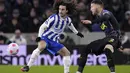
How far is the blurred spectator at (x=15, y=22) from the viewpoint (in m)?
19.1

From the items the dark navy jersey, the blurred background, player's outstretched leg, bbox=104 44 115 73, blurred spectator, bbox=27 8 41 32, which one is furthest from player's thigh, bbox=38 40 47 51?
blurred spectator, bbox=27 8 41 32

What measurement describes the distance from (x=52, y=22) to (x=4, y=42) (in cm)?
689

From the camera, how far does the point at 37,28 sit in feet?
63.6

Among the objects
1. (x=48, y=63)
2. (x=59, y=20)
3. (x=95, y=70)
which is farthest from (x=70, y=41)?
(x=59, y=20)

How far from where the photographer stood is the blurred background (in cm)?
1758

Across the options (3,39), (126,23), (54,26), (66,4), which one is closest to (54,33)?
(54,26)

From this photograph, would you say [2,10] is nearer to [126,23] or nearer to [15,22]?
[15,22]

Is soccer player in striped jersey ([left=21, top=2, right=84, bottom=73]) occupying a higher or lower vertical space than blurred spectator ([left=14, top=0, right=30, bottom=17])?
lower

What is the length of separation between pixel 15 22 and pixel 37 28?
96 cm

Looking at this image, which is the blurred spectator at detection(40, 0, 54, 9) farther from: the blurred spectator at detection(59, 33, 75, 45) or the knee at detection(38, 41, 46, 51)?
the knee at detection(38, 41, 46, 51)

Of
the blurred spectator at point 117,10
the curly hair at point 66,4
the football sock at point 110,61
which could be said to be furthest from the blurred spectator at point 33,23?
the football sock at point 110,61

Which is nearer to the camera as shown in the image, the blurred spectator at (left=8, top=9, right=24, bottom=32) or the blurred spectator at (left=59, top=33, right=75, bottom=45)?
the blurred spectator at (left=59, top=33, right=75, bottom=45)

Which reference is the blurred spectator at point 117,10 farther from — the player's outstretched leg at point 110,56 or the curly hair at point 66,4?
the player's outstretched leg at point 110,56

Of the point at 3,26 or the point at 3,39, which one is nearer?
the point at 3,39
